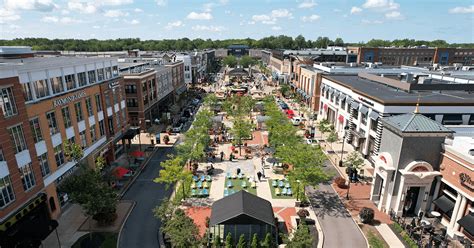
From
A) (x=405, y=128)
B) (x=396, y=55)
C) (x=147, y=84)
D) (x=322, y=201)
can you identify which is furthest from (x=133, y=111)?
(x=396, y=55)

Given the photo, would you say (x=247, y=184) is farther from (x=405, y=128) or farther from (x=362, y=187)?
(x=405, y=128)

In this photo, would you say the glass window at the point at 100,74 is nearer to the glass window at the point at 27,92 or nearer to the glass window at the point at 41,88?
the glass window at the point at 41,88

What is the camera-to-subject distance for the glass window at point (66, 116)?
36906 mm

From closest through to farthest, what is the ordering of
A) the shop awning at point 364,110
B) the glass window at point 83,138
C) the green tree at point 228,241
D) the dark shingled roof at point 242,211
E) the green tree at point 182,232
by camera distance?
the green tree at point 182,232, the green tree at point 228,241, the dark shingled roof at point 242,211, the glass window at point 83,138, the shop awning at point 364,110

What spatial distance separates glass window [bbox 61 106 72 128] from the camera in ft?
121

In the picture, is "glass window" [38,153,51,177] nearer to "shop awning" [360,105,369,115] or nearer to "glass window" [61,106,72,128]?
"glass window" [61,106,72,128]

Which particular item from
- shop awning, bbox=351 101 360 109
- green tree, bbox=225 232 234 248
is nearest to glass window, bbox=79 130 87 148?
green tree, bbox=225 232 234 248

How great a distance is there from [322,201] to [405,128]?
1408cm

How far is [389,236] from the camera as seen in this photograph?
1257 inches

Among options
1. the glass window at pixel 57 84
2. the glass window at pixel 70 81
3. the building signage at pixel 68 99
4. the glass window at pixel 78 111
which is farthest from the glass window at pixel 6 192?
the glass window at pixel 70 81

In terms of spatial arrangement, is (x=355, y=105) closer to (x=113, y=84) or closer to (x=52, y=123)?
(x=113, y=84)

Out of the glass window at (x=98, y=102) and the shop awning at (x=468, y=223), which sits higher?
the glass window at (x=98, y=102)

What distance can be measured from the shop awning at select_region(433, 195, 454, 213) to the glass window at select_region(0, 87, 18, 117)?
47249 millimetres

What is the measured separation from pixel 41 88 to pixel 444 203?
161 ft
